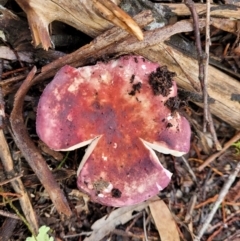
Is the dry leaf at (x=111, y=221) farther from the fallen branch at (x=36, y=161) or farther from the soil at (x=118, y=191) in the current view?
the fallen branch at (x=36, y=161)

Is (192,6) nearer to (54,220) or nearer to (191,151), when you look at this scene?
(191,151)

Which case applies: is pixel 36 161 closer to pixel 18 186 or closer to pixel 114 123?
pixel 18 186

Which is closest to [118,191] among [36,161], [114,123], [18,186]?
[114,123]

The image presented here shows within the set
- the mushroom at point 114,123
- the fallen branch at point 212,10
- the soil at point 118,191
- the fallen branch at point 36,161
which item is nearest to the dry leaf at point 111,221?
the soil at point 118,191

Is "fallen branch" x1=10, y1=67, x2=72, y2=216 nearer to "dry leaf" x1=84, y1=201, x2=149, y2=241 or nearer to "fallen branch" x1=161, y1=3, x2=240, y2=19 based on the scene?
"dry leaf" x1=84, y1=201, x2=149, y2=241

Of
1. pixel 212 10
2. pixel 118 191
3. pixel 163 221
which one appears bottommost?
pixel 163 221

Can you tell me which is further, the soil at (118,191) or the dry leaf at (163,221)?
the dry leaf at (163,221)
